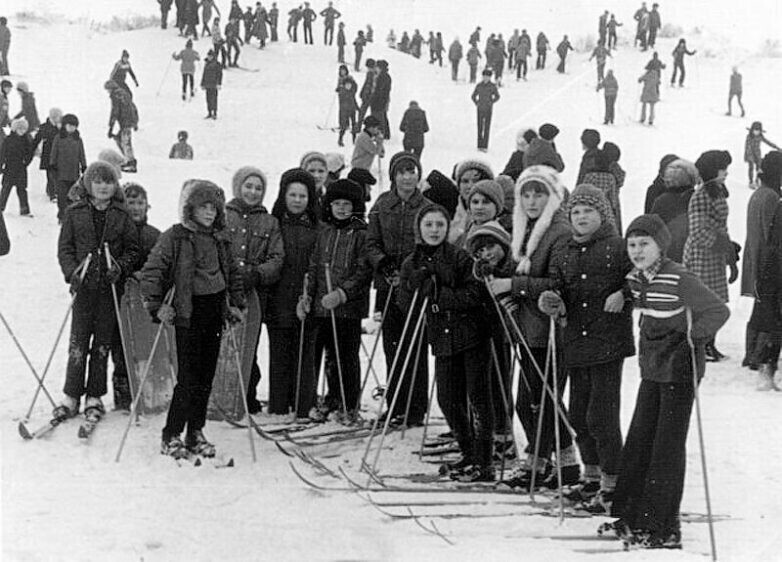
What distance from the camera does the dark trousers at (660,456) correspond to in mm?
4074

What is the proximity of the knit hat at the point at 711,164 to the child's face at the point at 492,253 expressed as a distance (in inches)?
107

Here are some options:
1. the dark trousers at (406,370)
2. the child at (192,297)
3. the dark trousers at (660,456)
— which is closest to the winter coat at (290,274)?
the dark trousers at (406,370)

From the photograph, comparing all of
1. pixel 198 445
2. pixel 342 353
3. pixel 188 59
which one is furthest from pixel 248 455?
pixel 188 59

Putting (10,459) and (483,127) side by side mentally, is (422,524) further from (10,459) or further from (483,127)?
(483,127)

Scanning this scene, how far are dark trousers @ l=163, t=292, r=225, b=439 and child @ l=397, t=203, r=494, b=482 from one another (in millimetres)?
1283

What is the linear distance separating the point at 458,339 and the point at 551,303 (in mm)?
723

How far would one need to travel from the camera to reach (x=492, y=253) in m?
5.29

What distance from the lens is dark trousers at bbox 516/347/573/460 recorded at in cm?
510

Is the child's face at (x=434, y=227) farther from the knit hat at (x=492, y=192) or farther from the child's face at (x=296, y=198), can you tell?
the child's face at (x=296, y=198)

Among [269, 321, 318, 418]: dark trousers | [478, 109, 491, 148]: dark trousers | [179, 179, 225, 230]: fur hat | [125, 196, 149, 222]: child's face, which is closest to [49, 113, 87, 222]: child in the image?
[125, 196, 149, 222]: child's face

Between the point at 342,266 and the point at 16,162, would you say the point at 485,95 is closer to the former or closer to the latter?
the point at 16,162

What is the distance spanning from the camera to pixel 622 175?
30.7 feet

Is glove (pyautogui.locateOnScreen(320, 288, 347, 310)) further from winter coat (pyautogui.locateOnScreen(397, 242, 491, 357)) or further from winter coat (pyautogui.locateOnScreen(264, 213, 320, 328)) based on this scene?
winter coat (pyautogui.locateOnScreen(397, 242, 491, 357))

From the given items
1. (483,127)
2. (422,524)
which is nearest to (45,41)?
(483,127)
